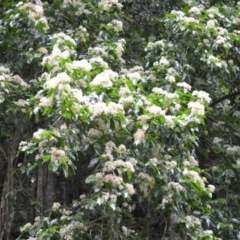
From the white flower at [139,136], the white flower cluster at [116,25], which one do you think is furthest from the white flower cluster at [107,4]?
the white flower at [139,136]

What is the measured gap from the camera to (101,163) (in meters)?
2.79

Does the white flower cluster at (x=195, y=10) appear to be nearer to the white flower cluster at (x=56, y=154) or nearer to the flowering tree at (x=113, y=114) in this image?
the flowering tree at (x=113, y=114)

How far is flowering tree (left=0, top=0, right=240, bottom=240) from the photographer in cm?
271

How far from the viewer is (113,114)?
2.60 meters

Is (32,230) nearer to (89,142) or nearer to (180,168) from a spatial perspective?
(89,142)

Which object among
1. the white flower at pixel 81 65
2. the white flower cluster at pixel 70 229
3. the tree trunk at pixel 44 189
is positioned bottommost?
the tree trunk at pixel 44 189

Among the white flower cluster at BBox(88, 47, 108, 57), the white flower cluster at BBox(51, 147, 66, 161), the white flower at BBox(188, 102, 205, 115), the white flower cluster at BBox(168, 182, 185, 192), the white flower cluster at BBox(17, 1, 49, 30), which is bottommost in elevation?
the white flower cluster at BBox(168, 182, 185, 192)

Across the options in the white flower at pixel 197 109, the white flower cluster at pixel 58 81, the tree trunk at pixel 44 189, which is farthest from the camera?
the tree trunk at pixel 44 189

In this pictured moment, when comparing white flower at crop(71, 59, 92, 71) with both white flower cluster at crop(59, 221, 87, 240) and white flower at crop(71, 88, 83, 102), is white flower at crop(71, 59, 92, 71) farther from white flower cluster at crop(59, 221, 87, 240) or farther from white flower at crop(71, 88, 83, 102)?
white flower cluster at crop(59, 221, 87, 240)

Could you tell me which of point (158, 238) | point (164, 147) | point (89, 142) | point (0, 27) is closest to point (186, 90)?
point (164, 147)

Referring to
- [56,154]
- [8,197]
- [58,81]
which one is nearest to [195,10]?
[58,81]

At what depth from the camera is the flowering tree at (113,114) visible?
8.89 ft

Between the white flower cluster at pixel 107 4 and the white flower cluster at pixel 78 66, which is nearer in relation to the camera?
the white flower cluster at pixel 78 66

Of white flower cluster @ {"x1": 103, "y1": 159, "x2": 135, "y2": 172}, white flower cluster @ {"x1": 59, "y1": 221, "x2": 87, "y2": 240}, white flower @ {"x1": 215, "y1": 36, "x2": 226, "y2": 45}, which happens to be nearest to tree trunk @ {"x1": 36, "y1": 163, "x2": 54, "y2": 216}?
white flower cluster @ {"x1": 59, "y1": 221, "x2": 87, "y2": 240}
